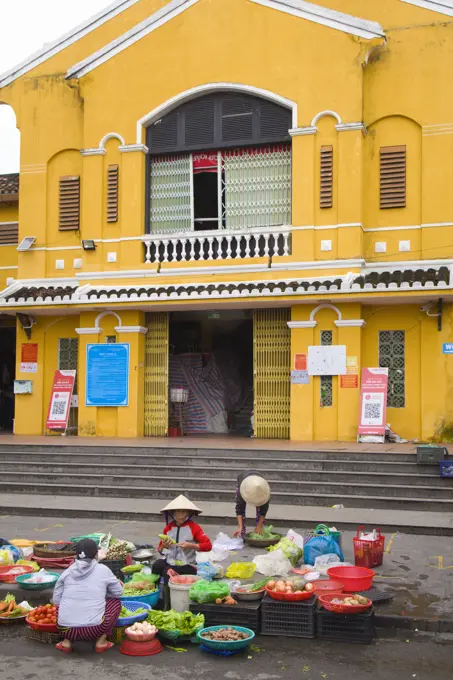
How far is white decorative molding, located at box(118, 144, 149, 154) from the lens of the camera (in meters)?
18.7

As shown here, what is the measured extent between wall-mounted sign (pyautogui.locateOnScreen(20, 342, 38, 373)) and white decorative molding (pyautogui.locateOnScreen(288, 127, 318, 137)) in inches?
312

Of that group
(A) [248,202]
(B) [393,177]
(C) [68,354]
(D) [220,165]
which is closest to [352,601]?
(B) [393,177]

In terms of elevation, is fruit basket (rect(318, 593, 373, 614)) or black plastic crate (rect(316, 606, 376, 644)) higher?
fruit basket (rect(318, 593, 373, 614))

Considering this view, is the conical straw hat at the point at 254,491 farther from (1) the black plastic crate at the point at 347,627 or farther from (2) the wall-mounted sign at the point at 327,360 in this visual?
(2) the wall-mounted sign at the point at 327,360

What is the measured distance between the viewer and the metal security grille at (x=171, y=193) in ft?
61.7

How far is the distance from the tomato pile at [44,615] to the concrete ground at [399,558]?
1.09 m

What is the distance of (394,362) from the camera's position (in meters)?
17.4

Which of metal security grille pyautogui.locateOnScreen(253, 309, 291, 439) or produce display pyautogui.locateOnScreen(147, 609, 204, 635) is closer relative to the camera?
produce display pyautogui.locateOnScreen(147, 609, 204, 635)

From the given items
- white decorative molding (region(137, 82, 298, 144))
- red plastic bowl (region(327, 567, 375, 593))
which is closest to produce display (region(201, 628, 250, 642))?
red plastic bowl (region(327, 567, 375, 593))

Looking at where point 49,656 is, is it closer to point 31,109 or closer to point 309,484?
point 309,484

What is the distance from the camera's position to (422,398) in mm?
16953

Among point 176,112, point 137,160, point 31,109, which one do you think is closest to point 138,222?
point 137,160

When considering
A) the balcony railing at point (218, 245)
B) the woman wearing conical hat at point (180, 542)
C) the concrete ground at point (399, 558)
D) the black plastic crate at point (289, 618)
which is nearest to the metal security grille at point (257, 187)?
the balcony railing at point (218, 245)

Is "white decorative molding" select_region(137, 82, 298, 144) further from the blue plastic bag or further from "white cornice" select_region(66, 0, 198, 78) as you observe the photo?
the blue plastic bag
